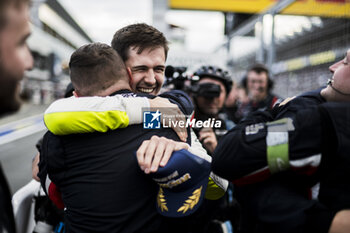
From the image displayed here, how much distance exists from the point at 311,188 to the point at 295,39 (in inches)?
79.1

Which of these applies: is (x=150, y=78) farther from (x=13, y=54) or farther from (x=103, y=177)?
(x=13, y=54)

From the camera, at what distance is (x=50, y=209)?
5.55ft

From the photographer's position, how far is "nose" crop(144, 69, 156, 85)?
1.49 metres

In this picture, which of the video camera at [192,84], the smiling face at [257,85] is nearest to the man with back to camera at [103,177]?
the video camera at [192,84]

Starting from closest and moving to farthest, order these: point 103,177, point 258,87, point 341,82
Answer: point 341,82, point 103,177, point 258,87

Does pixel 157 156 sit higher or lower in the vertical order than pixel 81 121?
lower

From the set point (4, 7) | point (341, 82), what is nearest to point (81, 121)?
point (4, 7)

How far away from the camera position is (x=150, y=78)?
59.0 inches

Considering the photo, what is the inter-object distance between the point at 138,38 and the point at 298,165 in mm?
1033

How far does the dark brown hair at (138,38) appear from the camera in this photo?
4.81 ft

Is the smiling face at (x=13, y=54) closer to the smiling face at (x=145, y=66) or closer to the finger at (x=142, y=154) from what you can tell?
the finger at (x=142, y=154)

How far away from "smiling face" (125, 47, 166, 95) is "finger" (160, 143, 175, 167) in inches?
Result: 23.6

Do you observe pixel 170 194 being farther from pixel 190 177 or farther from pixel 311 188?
pixel 311 188

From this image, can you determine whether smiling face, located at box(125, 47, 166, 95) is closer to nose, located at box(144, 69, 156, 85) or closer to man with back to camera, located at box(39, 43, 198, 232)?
nose, located at box(144, 69, 156, 85)
